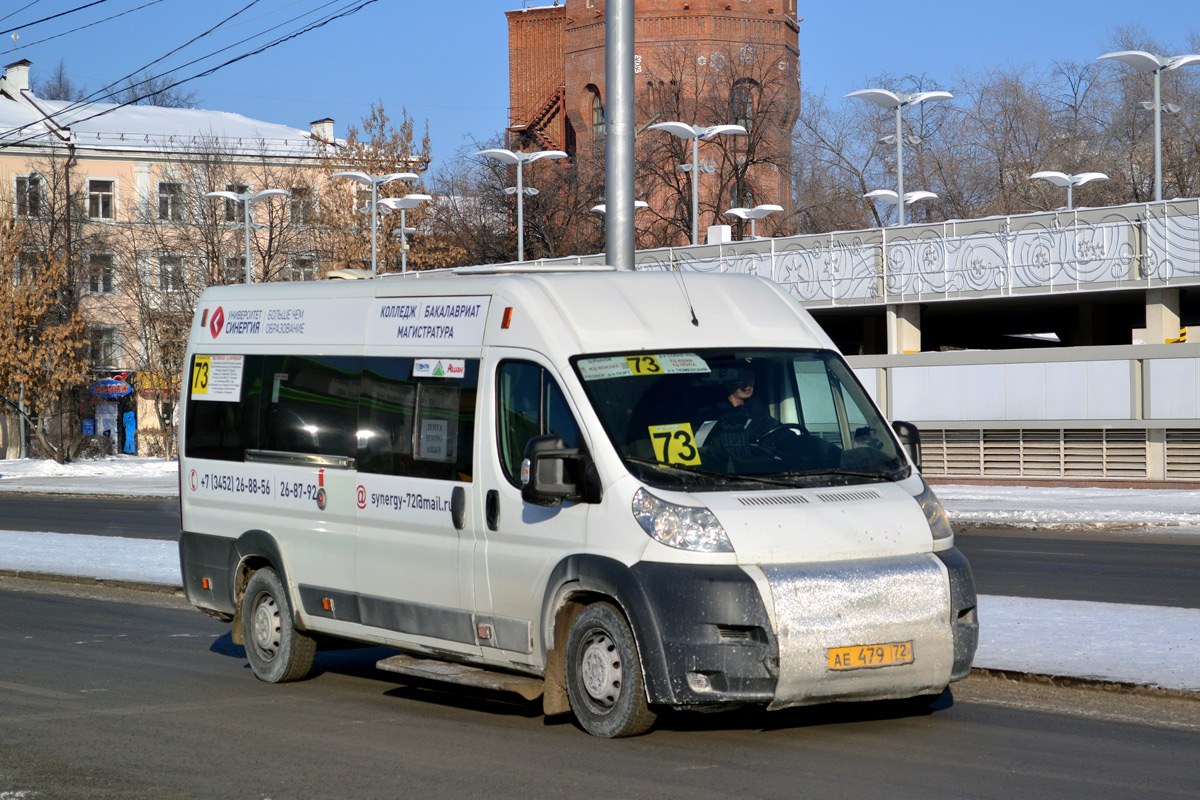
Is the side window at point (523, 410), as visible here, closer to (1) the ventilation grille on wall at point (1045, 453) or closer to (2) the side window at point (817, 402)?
(2) the side window at point (817, 402)

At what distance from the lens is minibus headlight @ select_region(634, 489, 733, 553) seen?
7.05 meters

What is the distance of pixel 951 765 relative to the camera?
688cm

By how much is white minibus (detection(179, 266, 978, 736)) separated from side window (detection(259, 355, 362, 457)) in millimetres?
21

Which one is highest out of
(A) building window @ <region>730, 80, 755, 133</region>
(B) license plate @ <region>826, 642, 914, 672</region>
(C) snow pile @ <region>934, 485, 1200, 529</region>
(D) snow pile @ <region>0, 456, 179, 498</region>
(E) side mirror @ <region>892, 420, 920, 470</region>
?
(A) building window @ <region>730, 80, 755, 133</region>

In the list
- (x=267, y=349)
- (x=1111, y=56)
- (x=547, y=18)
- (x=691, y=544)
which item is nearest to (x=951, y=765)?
(x=691, y=544)

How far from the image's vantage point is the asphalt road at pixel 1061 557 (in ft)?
46.0

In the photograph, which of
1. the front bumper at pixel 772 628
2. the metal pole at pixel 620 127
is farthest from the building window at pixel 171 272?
the front bumper at pixel 772 628

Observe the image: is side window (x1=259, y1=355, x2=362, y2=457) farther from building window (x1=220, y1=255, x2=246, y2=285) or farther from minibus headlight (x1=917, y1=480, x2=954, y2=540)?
building window (x1=220, y1=255, x2=246, y2=285)

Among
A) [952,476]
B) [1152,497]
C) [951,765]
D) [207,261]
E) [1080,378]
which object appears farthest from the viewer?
[207,261]

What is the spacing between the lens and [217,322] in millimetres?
10648

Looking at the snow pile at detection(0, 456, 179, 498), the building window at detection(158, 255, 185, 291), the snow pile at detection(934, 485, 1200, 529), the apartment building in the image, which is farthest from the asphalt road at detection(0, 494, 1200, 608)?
the building window at detection(158, 255, 185, 291)

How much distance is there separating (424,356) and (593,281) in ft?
3.82

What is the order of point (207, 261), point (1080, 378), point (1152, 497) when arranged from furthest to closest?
point (207, 261), point (1080, 378), point (1152, 497)

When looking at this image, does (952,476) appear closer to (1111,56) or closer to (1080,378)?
(1080,378)
